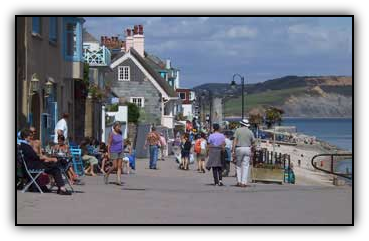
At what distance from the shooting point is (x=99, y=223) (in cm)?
1249

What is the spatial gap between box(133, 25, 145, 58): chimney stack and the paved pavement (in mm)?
57762

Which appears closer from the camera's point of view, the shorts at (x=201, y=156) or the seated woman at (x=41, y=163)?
the seated woman at (x=41, y=163)

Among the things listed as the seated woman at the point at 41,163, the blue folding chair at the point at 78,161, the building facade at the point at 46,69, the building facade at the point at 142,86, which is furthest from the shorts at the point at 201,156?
the building facade at the point at 142,86

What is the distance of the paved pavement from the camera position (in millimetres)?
13477

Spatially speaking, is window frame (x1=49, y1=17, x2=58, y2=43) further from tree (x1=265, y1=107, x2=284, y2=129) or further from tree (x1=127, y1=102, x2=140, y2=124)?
tree (x1=265, y1=107, x2=284, y2=129)

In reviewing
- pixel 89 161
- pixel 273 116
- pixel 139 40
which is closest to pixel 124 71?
pixel 139 40

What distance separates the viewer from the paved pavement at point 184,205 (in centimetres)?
1348

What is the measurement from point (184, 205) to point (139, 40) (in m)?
64.7

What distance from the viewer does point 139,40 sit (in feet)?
262

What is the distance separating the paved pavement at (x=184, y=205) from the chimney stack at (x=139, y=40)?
5776 cm

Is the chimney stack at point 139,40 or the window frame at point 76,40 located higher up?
the chimney stack at point 139,40

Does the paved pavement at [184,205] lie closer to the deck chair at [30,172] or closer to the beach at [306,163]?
the deck chair at [30,172]

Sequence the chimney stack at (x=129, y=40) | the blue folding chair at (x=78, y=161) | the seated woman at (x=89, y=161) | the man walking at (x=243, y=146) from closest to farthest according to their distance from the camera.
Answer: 1. the man walking at (x=243, y=146)
2. the blue folding chair at (x=78, y=161)
3. the seated woman at (x=89, y=161)
4. the chimney stack at (x=129, y=40)
